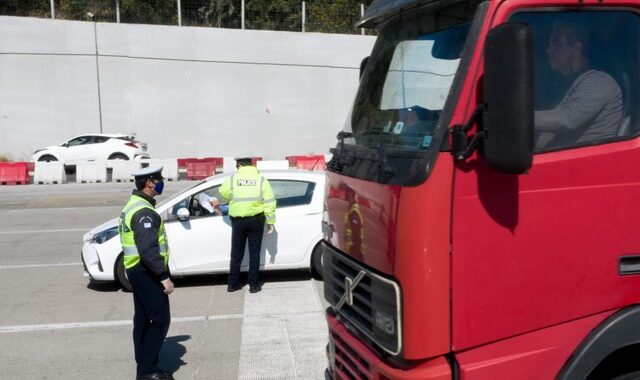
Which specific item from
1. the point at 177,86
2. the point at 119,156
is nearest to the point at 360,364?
the point at 119,156

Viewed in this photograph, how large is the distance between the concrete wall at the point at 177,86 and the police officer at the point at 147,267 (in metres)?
26.5

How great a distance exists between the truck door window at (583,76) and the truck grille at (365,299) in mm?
974

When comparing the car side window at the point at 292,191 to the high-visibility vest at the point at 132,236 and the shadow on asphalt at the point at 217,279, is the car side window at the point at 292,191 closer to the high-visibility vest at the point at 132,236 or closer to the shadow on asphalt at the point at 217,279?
the shadow on asphalt at the point at 217,279

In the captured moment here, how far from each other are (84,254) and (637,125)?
23.9 ft

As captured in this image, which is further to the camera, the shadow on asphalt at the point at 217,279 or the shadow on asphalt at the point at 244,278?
the shadow on asphalt at the point at 244,278

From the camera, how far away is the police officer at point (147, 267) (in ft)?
16.4

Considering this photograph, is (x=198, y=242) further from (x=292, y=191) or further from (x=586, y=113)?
(x=586, y=113)

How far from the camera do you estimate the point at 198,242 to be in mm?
8461

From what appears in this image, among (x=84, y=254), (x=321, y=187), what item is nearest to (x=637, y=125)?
(x=321, y=187)

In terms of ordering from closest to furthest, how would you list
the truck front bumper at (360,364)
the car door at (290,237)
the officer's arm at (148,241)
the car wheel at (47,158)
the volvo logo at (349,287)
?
the truck front bumper at (360,364) → the volvo logo at (349,287) → the officer's arm at (148,241) → the car door at (290,237) → the car wheel at (47,158)

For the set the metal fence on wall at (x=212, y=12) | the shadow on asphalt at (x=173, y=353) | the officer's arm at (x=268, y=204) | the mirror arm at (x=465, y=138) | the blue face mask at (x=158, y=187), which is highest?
the metal fence on wall at (x=212, y=12)

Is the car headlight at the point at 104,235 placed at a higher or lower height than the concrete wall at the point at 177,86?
lower

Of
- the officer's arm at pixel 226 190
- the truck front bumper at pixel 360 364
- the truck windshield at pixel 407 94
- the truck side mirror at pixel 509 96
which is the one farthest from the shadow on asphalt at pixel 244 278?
the truck side mirror at pixel 509 96

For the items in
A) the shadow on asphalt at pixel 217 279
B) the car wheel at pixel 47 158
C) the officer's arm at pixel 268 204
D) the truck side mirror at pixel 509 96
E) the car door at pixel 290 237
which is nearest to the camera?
the truck side mirror at pixel 509 96
